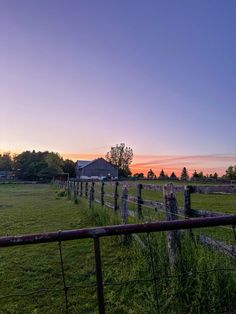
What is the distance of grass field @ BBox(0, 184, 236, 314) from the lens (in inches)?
152

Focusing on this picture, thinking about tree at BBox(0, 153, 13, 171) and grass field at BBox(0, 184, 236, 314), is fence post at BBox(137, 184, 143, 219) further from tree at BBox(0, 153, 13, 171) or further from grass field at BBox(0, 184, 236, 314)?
tree at BBox(0, 153, 13, 171)

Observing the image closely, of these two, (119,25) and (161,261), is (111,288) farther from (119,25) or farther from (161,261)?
(119,25)

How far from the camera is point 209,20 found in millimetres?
12617

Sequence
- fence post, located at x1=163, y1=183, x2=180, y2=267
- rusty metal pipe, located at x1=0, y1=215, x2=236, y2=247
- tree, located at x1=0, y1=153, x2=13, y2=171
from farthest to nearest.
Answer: tree, located at x1=0, y1=153, x2=13, y2=171
fence post, located at x1=163, y1=183, x2=180, y2=267
rusty metal pipe, located at x1=0, y1=215, x2=236, y2=247

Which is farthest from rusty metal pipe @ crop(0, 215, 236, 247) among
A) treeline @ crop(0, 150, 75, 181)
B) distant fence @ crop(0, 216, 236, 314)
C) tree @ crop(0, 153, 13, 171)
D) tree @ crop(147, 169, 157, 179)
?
tree @ crop(0, 153, 13, 171)

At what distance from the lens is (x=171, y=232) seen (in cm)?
507

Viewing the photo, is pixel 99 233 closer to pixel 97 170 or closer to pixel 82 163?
pixel 97 170

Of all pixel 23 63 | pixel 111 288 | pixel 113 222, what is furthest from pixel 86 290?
pixel 23 63

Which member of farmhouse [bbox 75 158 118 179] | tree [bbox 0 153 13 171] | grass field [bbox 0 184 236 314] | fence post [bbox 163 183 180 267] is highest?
tree [bbox 0 153 13 171]

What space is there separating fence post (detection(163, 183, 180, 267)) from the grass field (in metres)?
0.12

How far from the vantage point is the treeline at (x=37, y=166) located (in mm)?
105375

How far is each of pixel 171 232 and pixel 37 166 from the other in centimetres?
10806

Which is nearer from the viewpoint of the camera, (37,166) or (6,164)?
(37,166)

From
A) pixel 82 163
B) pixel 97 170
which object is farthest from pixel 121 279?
pixel 82 163
